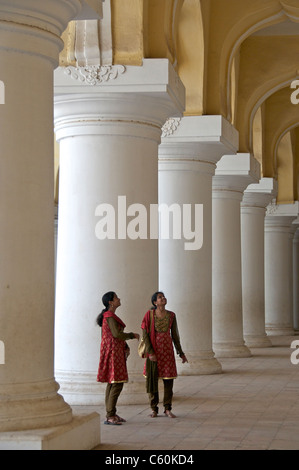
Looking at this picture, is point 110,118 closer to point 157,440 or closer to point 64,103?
point 64,103

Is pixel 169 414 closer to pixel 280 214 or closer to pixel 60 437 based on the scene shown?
pixel 60 437

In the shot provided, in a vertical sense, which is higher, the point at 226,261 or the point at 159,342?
the point at 226,261

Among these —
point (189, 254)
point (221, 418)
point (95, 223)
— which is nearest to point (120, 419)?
point (221, 418)

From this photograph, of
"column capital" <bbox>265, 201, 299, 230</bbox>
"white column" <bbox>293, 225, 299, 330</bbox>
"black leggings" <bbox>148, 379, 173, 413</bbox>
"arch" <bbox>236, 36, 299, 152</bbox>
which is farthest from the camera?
"white column" <bbox>293, 225, 299, 330</bbox>

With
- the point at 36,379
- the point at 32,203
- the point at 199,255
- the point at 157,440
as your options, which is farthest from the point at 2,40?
the point at 199,255

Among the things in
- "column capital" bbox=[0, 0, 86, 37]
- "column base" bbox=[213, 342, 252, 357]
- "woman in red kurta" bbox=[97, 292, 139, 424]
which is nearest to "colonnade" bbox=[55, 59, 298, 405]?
"woman in red kurta" bbox=[97, 292, 139, 424]

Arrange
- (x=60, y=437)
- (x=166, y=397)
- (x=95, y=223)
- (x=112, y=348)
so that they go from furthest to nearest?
(x=95, y=223) < (x=166, y=397) < (x=112, y=348) < (x=60, y=437)

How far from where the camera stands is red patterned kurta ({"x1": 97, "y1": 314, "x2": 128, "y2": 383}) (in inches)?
369

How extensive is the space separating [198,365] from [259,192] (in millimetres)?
7615

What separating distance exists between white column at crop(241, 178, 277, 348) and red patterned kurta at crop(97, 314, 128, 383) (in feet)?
40.8

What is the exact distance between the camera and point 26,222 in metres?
7.16

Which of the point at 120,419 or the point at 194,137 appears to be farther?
the point at 194,137

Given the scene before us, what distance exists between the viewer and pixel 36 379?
23.4 ft

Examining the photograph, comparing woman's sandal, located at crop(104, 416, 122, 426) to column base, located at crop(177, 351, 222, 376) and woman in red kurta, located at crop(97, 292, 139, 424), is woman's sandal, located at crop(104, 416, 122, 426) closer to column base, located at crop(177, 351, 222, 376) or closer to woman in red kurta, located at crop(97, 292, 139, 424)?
woman in red kurta, located at crop(97, 292, 139, 424)
